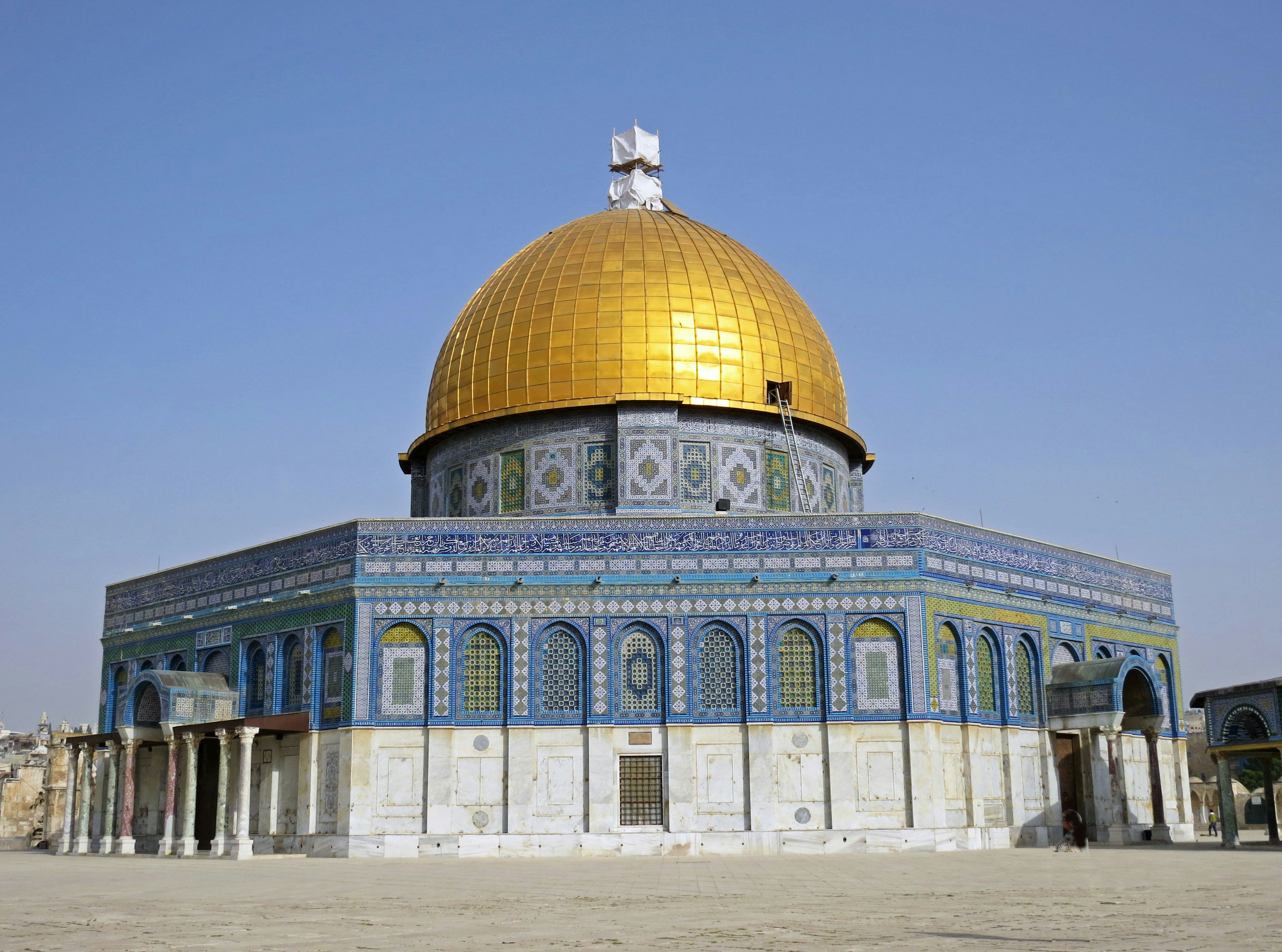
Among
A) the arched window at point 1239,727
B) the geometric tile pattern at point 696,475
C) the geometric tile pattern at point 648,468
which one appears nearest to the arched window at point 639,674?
the geometric tile pattern at point 648,468

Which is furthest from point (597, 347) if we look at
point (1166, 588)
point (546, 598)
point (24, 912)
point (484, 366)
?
point (24, 912)

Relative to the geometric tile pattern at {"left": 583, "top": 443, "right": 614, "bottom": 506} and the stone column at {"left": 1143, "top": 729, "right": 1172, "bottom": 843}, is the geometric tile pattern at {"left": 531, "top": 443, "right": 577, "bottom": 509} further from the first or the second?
the stone column at {"left": 1143, "top": 729, "right": 1172, "bottom": 843}

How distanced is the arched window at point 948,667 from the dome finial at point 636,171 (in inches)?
525

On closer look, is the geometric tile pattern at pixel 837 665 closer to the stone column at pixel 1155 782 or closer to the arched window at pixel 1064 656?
the arched window at pixel 1064 656

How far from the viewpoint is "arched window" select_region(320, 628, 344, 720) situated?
23.2m

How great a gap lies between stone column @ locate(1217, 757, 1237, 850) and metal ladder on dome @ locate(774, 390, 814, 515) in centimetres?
851

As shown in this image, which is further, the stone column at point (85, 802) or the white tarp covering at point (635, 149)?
the white tarp covering at point (635, 149)

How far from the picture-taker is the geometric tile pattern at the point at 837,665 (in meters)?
22.8

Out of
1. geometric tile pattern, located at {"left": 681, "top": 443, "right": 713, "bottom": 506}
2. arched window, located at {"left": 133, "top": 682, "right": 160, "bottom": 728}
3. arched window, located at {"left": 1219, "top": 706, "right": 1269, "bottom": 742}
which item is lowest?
arched window, located at {"left": 1219, "top": 706, "right": 1269, "bottom": 742}

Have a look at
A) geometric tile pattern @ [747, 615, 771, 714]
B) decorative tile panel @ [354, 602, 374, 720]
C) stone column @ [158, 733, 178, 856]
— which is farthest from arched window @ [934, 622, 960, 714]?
stone column @ [158, 733, 178, 856]

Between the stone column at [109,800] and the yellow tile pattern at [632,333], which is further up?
the yellow tile pattern at [632,333]

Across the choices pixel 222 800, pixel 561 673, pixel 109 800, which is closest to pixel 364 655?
pixel 561 673

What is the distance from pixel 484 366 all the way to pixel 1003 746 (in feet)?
40.7

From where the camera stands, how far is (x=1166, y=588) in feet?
95.1
